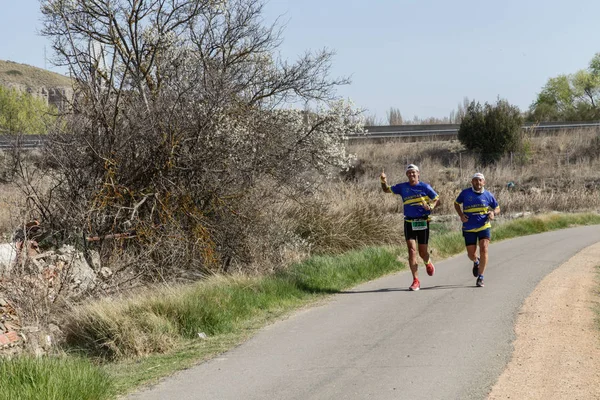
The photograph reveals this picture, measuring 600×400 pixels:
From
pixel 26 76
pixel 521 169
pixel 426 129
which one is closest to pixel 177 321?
pixel 521 169

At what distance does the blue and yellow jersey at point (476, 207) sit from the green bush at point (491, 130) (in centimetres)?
3634

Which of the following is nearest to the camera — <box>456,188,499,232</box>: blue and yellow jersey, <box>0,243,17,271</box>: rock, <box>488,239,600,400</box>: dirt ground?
<box>488,239,600,400</box>: dirt ground

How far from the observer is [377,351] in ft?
26.4

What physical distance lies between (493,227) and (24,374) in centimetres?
2024

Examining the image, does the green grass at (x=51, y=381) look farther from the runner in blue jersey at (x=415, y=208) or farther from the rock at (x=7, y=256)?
the runner in blue jersey at (x=415, y=208)

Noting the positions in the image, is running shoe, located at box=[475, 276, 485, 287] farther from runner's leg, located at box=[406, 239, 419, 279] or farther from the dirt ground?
runner's leg, located at box=[406, 239, 419, 279]

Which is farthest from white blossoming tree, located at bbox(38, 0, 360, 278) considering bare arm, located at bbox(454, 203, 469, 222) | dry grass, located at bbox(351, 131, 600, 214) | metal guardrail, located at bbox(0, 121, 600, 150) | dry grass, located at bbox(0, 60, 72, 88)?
dry grass, located at bbox(0, 60, 72, 88)

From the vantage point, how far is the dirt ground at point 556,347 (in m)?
6.54

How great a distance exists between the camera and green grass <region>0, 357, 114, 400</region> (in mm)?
6258

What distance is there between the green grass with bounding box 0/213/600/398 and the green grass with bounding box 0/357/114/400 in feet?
0.21

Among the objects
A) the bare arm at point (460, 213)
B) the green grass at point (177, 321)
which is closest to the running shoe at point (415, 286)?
the green grass at point (177, 321)

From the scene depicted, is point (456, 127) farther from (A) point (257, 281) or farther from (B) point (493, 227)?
(A) point (257, 281)

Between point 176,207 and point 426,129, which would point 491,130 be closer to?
point 426,129

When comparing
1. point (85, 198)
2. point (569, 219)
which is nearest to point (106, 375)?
point (85, 198)
